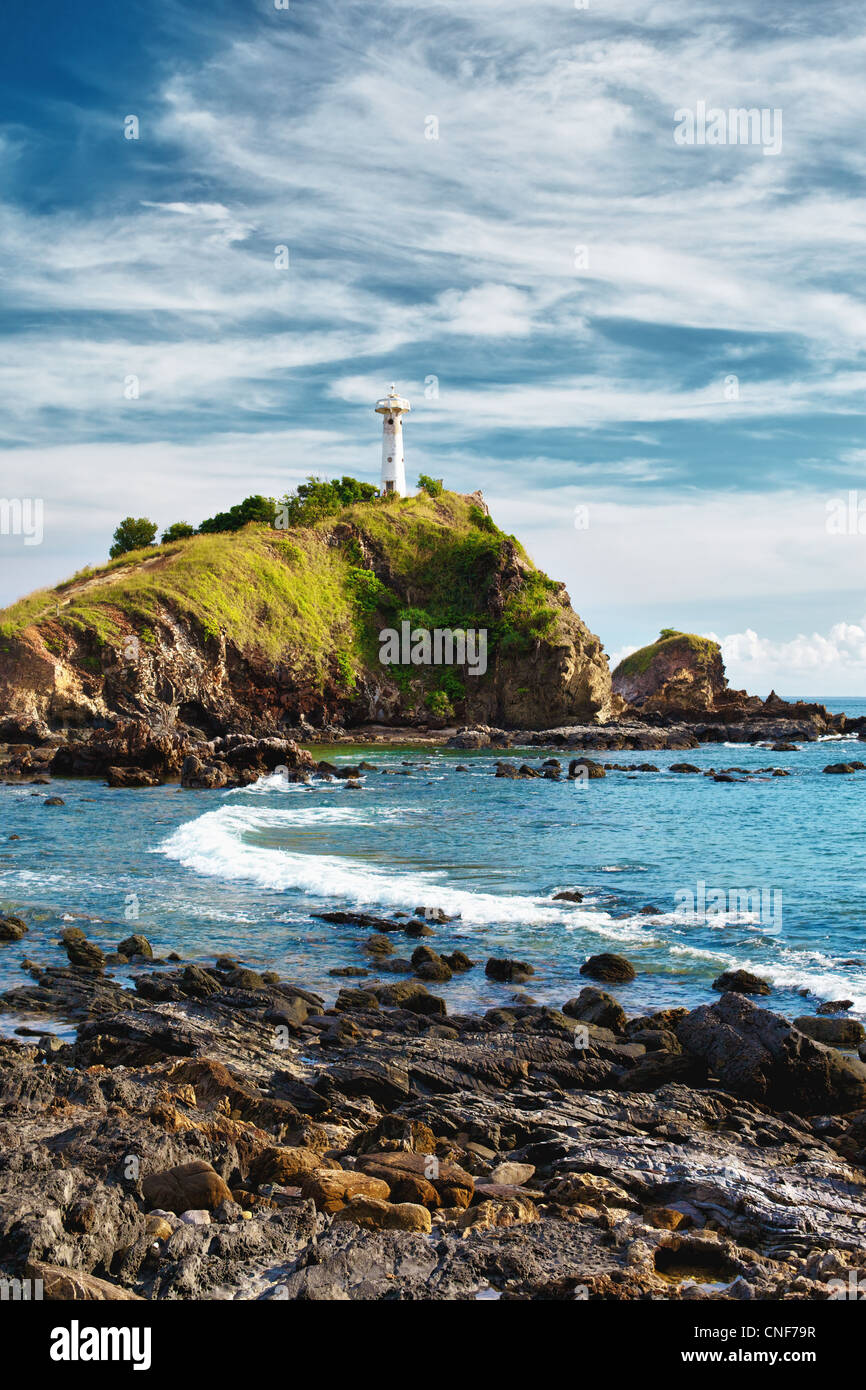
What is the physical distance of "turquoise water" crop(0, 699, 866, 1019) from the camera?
727 inches

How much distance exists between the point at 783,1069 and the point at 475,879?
1538 cm

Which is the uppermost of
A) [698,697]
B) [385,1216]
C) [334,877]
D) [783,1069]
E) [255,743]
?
[698,697]

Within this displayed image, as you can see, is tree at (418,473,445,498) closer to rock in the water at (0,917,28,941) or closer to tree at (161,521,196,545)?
tree at (161,521,196,545)

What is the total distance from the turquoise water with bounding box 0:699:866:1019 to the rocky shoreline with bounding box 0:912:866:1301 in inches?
112

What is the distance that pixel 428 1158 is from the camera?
905cm

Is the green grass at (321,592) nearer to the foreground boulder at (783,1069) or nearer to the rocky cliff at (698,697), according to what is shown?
the rocky cliff at (698,697)

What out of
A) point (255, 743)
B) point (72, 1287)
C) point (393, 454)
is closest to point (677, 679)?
point (393, 454)

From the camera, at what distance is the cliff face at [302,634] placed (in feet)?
241

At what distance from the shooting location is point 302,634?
9288 centimetres

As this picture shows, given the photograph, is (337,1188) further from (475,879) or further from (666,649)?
(666,649)

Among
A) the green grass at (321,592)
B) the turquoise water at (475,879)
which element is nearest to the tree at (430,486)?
the green grass at (321,592)
